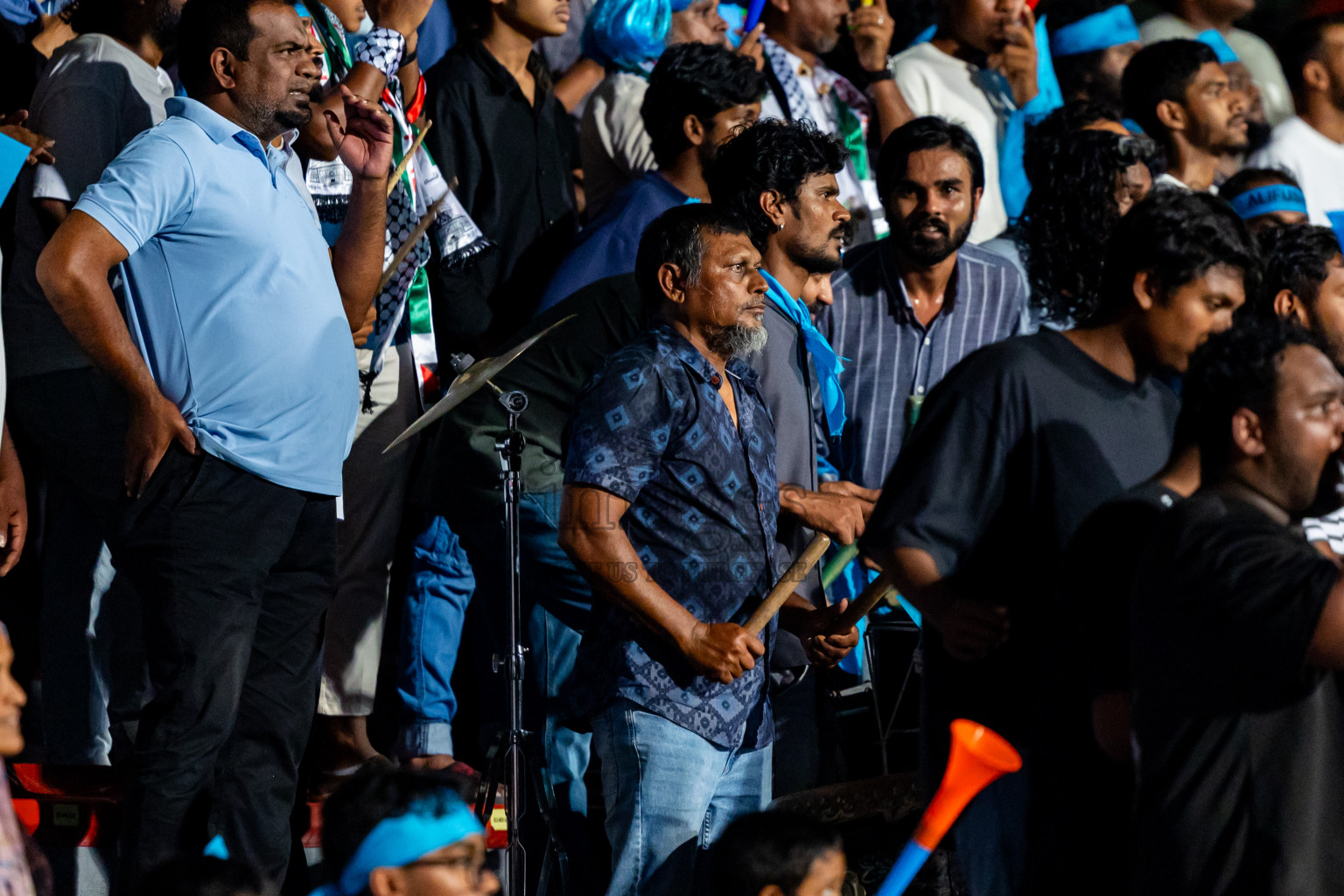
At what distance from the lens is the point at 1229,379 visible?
262 centimetres

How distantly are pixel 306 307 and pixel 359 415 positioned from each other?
3.65 feet

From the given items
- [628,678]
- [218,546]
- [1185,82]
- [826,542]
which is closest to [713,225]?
[826,542]

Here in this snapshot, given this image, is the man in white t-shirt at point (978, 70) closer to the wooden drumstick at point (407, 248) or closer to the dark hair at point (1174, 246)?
the wooden drumstick at point (407, 248)

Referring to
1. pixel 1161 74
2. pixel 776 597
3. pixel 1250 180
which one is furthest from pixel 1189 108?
pixel 776 597

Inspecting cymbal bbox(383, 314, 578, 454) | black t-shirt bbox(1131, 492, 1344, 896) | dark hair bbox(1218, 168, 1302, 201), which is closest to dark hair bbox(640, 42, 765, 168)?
cymbal bbox(383, 314, 578, 454)

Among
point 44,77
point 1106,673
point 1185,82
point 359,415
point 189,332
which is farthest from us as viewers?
point 1185,82

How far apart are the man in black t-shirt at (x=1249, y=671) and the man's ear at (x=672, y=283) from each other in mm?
1523

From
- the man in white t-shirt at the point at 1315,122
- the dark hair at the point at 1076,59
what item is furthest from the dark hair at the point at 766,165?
the dark hair at the point at 1076,59

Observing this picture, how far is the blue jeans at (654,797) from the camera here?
3492mm

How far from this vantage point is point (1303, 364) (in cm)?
260

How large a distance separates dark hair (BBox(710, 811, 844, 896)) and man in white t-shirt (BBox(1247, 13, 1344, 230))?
14.7 feet

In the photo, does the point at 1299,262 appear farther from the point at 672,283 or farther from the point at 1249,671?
the point at 1249,671

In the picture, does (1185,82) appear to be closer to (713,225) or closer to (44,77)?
(713,225)

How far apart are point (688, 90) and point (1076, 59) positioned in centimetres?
294
